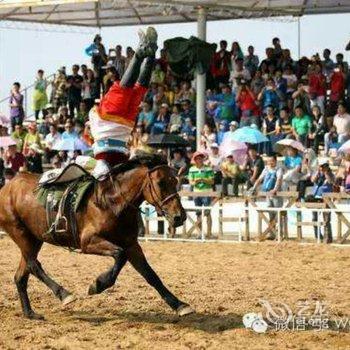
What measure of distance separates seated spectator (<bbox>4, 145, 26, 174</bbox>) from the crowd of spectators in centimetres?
2

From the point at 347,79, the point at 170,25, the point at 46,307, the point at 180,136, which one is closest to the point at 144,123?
the point at 180,136

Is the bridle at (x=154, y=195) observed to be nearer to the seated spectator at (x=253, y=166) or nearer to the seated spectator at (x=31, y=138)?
the seated spectator at (x=253, y=166)

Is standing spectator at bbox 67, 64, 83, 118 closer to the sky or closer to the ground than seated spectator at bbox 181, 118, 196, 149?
closer to the sky

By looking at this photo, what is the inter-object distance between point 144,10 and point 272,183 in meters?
11.5

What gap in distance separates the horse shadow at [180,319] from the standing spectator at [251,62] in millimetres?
16151

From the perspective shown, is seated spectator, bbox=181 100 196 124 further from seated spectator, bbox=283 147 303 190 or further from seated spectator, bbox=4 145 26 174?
seated spectator, bbox=283 147 303 190

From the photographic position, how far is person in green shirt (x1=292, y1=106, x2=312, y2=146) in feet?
76.5

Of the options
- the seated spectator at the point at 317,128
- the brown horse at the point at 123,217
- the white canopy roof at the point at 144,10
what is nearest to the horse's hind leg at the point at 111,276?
the brown horse at the point at 123,217

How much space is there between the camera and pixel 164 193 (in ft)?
34.3

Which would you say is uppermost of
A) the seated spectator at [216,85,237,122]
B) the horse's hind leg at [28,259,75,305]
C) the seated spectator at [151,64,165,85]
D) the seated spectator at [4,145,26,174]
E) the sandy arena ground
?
the seated spectator at [151,64,165,85]

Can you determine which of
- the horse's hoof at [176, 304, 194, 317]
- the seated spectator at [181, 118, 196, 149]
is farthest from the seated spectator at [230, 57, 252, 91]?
the horse's hoof at [176, 304, 194, 317]

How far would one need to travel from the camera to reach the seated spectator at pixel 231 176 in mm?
21891

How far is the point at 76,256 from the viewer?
17.7 metres

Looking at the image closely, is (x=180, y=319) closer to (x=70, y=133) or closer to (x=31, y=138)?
(x=70, y=133)
